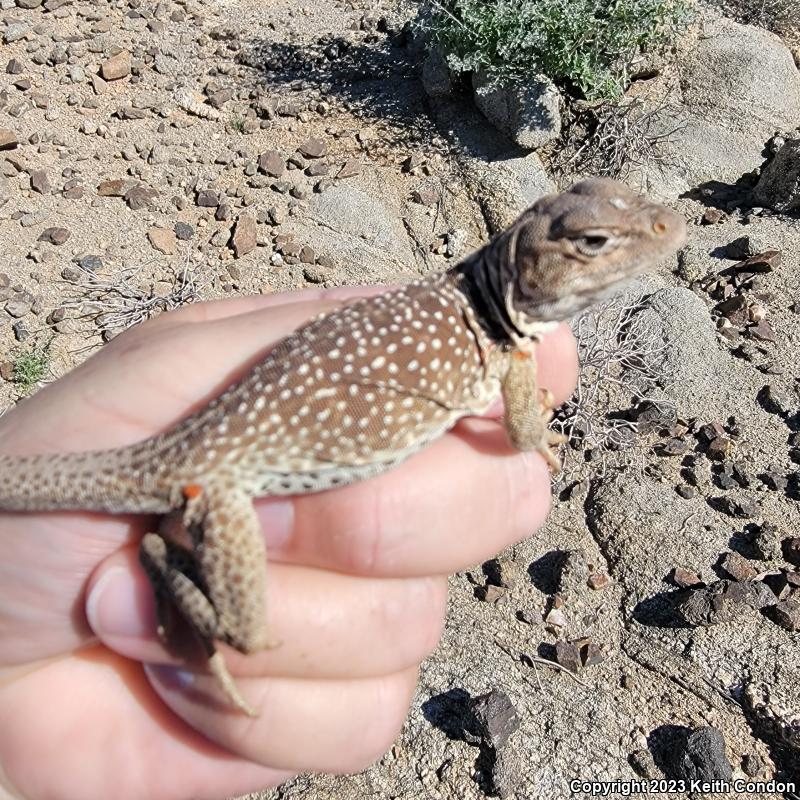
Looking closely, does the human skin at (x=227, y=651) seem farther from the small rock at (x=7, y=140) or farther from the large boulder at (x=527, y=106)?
the small rock at (x=7, y=140)

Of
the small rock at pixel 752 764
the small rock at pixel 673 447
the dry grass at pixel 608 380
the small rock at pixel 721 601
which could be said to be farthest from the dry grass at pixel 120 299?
the small rock at pixel 752 764

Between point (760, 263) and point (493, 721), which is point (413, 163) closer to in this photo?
point (760, 263)

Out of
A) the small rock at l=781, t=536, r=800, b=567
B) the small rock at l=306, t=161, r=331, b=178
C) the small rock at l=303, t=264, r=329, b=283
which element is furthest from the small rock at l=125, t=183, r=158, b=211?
the small rock at l=781, t=536, r=800, b=567

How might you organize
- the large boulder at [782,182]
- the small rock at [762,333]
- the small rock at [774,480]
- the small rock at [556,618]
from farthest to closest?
1. the large boulder at [782,182]
2. the small rock at [762,333]
3. the small rock at [774,480]
4. the small rock at [556,618]

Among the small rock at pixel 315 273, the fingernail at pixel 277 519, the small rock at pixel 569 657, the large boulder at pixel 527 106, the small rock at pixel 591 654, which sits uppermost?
the large boulder at pixel 527 106

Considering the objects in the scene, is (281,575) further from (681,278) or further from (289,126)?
(289,126)

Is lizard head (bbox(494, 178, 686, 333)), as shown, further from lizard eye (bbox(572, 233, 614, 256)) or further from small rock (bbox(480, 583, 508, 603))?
small rock (bbox(480, 583, 508, 603))

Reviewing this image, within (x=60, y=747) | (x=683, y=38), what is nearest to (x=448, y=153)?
(x=683, y=38)
